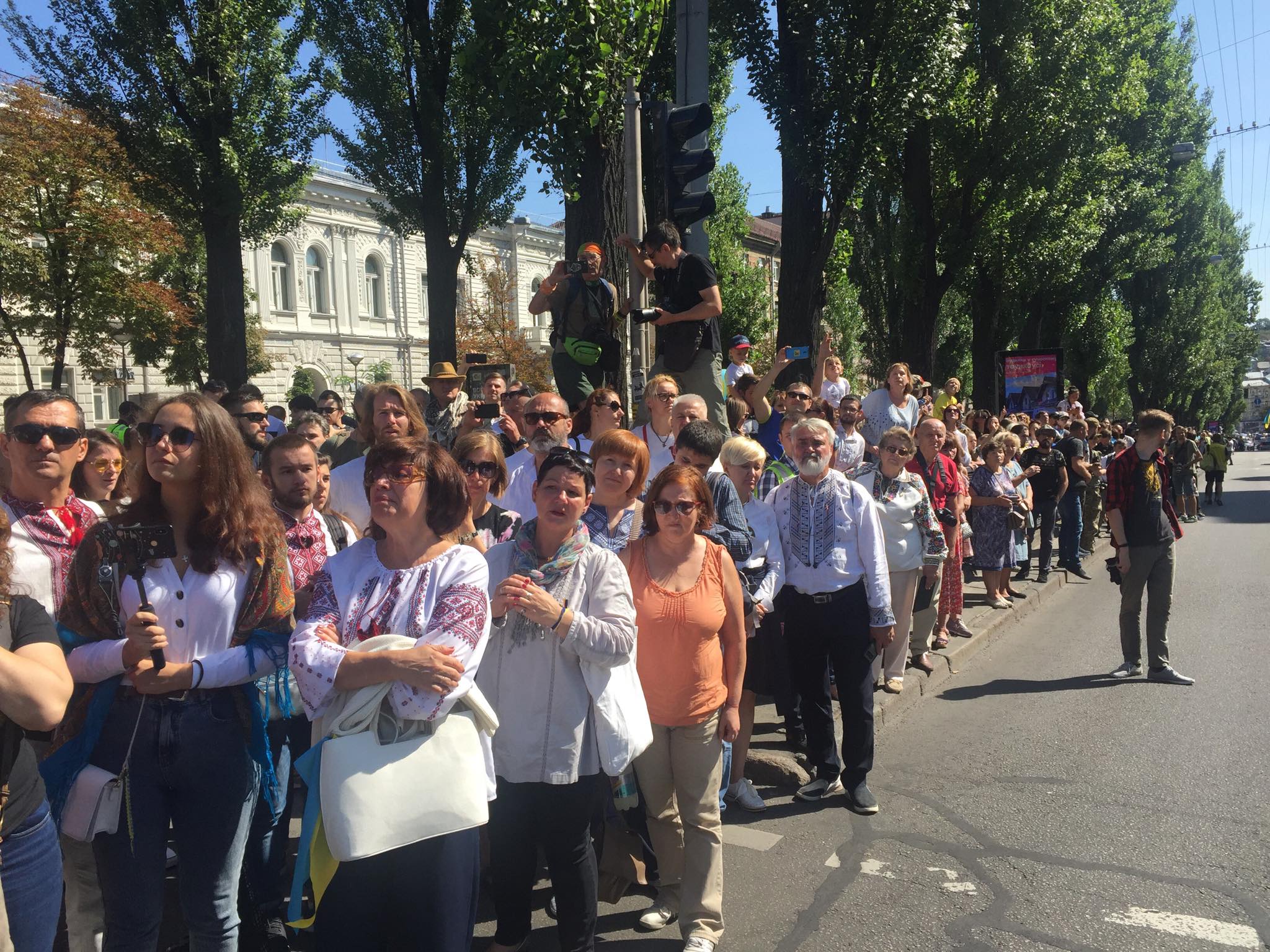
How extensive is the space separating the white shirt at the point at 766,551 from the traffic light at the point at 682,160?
2407 millimetres

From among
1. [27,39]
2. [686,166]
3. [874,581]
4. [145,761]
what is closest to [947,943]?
[874,581]

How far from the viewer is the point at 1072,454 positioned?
1341 cm

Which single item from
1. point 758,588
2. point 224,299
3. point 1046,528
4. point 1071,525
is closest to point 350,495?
point 758,588

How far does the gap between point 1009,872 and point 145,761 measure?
3595mm

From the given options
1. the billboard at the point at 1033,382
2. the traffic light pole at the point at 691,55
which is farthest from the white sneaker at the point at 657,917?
the billboard at the point at 1033,382

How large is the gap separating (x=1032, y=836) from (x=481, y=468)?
321cm

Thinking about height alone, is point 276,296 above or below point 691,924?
above

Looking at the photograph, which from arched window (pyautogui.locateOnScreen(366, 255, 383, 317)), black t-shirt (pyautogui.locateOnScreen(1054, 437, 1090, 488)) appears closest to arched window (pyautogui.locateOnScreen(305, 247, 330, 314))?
arched window (pyautogui.locateOnScreen(366, 255, 383, 317))

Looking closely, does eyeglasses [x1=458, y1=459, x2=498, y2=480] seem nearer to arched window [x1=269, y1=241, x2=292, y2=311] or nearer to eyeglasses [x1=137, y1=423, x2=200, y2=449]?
eyeglasses [x1=137, y1=423, x2=200, y2=449]

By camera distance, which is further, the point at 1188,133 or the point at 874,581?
the point at 1188,133

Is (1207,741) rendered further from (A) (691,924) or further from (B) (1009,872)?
(A) (691,924)

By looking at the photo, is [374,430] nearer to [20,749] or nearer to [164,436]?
[164,436]

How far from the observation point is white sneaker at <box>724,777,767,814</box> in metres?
5.24

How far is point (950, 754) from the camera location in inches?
241
